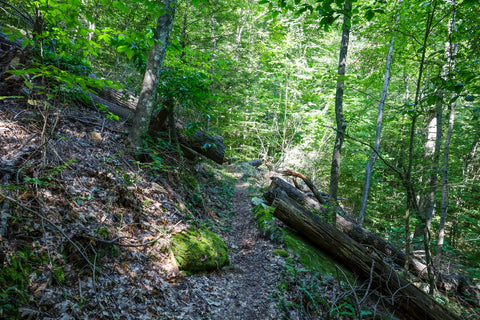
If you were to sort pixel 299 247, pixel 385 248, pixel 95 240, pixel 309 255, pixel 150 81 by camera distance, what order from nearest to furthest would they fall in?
1. pixel 95 240
2. pixel 309 255
3. pixel 150 81
4. pixel 299 247
5. pixel 385 248

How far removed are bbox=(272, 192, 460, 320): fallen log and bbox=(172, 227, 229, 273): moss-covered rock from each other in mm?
2196

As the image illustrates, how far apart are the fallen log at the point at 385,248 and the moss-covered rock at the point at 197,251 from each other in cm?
357

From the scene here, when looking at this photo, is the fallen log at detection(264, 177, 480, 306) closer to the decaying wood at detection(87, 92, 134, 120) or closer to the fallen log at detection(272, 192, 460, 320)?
the fallen log at detection(272, 192, 460, 320)

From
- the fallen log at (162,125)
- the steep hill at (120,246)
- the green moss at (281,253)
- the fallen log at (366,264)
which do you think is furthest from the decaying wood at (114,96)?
the green moss at (281,253)

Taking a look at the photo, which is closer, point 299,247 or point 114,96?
point 299,247

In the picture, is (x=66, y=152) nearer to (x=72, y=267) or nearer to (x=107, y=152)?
(x=107, y=152)

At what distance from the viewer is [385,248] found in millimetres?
7945

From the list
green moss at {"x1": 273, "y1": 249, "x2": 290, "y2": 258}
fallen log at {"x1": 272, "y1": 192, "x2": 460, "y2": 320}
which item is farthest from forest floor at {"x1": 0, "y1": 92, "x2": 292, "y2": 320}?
fallen log at {"x1": 272, "y1": 192, "x2": 460, "y2": 320}

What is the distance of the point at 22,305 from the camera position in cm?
197

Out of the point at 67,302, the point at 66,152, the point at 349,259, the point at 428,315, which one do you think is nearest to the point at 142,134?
the point at 66,152

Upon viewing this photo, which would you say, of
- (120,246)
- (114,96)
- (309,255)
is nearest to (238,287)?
(309,255)

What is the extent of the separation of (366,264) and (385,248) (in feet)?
12.3

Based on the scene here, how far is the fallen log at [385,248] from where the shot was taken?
6980 millimetres

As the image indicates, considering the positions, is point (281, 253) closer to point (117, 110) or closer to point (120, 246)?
point (120, 246)
